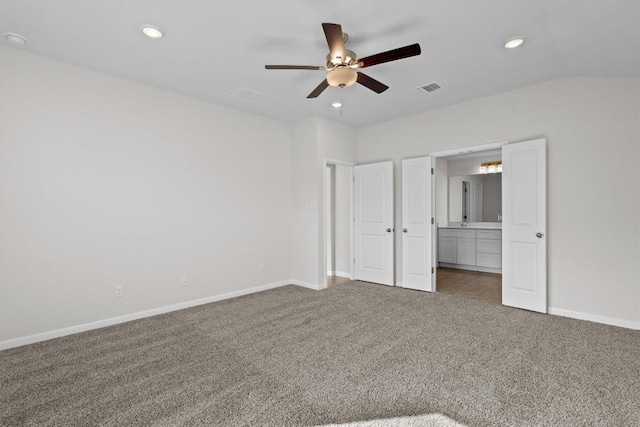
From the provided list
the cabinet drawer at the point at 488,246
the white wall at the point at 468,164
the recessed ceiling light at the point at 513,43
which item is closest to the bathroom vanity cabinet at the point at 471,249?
the cabinet drawer at the point at 488,246

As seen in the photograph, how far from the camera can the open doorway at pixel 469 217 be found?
630 centimetres

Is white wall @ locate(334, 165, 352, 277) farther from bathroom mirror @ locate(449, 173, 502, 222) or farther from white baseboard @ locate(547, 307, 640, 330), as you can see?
white baseboard @ locate(547, 307, 640, 330)

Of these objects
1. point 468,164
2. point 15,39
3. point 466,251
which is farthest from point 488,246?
point 15,39

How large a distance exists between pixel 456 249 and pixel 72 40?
7071 mm

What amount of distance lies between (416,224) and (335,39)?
11.0 ft

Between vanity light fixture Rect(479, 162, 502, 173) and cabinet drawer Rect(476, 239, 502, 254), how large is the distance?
5.14 feet

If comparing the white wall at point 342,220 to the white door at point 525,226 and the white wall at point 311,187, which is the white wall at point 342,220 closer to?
the white wall at point 311,187

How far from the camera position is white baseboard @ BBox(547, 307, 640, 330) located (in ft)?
10.7

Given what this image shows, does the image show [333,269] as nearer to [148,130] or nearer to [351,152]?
[351,152]

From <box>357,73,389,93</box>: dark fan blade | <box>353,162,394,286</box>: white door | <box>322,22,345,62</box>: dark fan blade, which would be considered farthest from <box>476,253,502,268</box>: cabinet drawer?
<box>322,22,345,62</box>: dark fan blade

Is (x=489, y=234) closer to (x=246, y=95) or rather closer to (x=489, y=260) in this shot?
(x=489, y=260)

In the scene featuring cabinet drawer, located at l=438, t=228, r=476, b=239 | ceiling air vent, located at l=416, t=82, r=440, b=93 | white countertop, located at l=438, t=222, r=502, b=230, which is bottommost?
cabinet drawer, located at l=438, t=228, r=476, b=239

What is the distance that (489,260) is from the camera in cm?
635

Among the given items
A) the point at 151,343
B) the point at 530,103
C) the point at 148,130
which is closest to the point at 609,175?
the point at 530,103
